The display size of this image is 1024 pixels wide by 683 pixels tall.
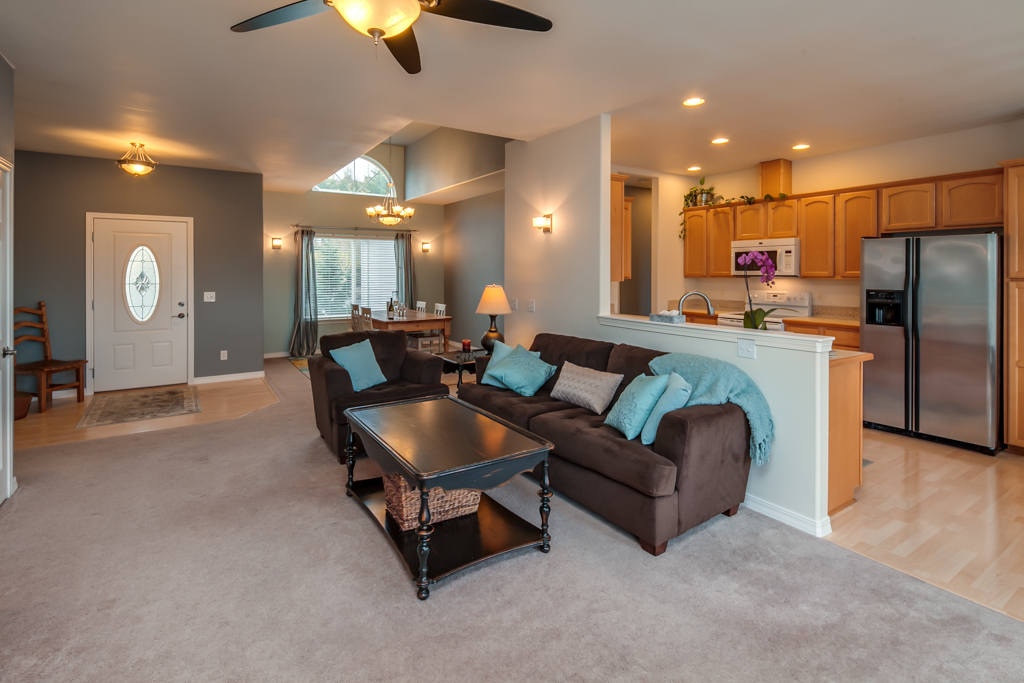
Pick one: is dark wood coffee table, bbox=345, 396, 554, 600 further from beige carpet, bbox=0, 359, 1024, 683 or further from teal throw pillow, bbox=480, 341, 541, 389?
teal throw pillow, bbox=480, 341, 541, 389

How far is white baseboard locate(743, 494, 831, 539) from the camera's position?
9.44 feet

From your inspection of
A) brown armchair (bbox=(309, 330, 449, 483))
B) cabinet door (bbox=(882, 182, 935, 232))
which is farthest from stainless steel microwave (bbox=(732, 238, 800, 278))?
brown armchair (bbox=(309, 330, 449, 483))

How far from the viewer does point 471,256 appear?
31.2ft

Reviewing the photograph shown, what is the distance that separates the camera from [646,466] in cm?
258

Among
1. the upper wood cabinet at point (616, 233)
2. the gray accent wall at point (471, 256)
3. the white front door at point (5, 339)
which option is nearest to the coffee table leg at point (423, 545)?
the white front door at point (5, 339)

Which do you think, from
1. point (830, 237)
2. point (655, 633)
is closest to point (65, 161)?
point (655, 633)

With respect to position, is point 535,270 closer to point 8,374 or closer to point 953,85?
point 953,85

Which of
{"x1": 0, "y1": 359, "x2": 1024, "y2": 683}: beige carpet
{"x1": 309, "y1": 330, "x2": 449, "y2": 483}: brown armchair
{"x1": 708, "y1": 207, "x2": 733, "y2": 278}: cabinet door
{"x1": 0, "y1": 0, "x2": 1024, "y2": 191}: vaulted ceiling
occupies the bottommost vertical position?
{"x1": 0, "y1": 359, "x2": 1024, "y2": 683}: beige carpet

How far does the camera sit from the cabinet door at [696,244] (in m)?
6.68

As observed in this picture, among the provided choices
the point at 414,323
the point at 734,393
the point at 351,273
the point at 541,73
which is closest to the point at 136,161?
the point at 414,323

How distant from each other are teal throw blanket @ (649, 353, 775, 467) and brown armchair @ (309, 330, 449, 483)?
2.01m

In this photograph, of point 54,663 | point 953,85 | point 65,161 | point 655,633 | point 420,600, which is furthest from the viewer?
point 65,161

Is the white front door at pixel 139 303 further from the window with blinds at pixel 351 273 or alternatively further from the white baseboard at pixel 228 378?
the window with blinds at pixel 351 273

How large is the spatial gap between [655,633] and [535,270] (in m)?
3.73
